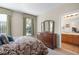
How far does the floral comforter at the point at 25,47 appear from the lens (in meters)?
2.01

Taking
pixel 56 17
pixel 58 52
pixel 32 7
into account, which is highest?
pixel 32 7

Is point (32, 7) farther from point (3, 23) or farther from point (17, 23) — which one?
point (3, 23)

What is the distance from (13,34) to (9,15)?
13.5 inches

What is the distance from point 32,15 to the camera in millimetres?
2162

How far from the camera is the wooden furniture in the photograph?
2092 mm

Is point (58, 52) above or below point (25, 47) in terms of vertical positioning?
below

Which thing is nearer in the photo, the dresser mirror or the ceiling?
the ceiling

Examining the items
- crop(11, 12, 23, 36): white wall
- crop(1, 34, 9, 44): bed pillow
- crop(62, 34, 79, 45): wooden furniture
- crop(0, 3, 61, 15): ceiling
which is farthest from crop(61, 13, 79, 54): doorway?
crop(1, 34, 9, 44): bed pillow

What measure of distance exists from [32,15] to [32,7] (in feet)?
0.50

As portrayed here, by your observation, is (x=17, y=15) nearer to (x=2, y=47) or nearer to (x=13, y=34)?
(x=13, y=34)

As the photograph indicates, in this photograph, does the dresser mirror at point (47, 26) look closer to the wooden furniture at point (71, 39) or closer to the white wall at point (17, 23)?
the wooden furniture at point (71, 39)

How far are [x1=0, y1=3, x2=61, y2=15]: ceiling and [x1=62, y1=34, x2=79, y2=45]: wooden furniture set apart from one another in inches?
22.1

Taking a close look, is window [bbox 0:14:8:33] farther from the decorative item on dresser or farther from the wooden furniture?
the wooden furniture

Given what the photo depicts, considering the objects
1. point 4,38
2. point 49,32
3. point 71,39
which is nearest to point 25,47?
point 4,38
